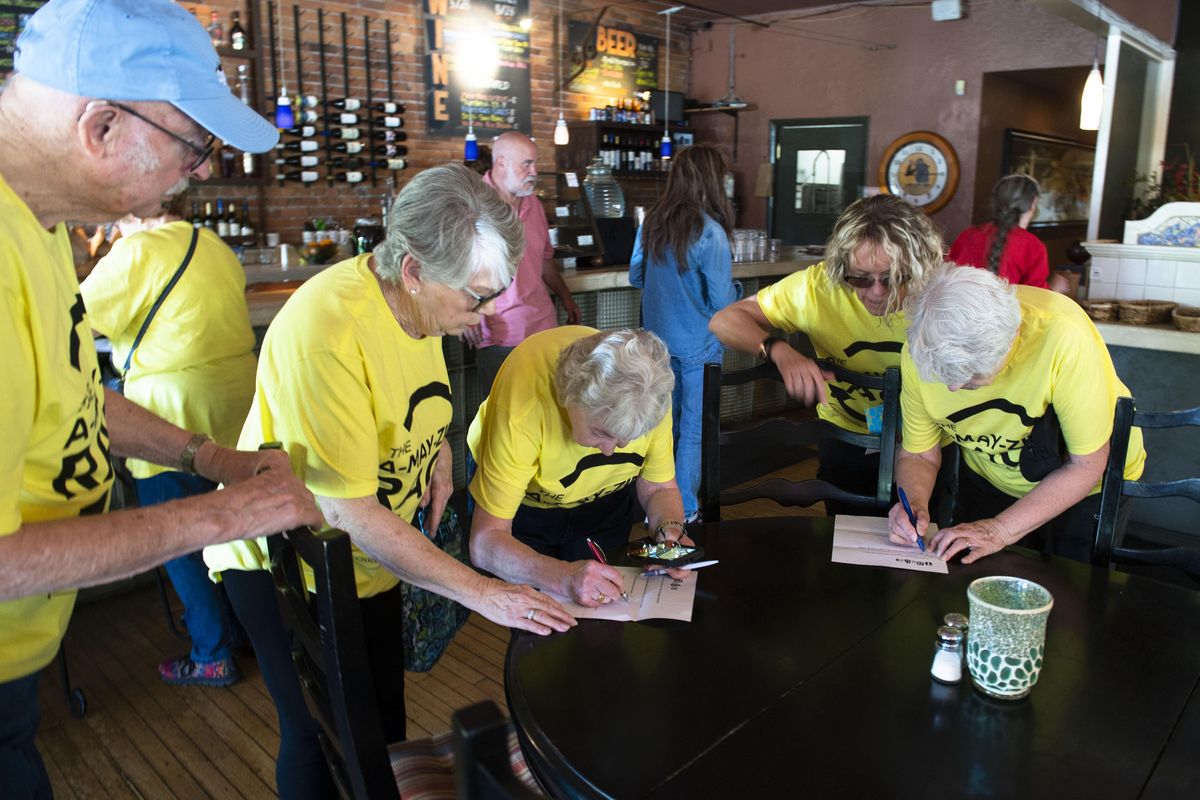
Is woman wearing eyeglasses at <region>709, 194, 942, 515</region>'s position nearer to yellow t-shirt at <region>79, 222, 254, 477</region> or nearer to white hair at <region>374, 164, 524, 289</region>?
white hair at <region>374, 164, 524, 289</region>

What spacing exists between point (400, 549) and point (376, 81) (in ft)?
21.2

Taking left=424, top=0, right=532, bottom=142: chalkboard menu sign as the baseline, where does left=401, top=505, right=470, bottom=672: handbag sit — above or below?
below

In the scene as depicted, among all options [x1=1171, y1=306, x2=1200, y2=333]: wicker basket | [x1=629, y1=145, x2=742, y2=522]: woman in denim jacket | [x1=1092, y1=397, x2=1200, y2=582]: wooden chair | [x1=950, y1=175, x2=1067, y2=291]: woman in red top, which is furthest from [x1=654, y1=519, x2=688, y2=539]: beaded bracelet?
[x1=950, y1=175, x2=1067, y2=291]: woman in red top

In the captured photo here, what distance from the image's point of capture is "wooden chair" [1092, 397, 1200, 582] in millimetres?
2068

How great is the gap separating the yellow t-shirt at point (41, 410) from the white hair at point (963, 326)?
1.57m

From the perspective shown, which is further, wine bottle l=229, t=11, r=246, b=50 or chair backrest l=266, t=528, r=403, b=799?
wine bottle l=229, t=11, r=246, b=50

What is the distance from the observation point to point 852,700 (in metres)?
1.43

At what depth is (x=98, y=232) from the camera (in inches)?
134

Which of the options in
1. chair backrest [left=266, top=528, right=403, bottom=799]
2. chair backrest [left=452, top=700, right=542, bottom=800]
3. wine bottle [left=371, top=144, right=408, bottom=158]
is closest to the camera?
chair backrest [left=452, top=700, right=542, bottom=800]

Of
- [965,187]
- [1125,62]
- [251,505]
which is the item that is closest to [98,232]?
[251,505]

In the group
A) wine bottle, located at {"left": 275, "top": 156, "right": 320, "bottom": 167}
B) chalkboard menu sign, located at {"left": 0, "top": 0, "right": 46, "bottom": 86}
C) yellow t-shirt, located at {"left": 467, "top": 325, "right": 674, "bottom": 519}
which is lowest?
yellow t-shirt, located at {"left": 467, "top": 325, "right": 674, "bottom": 519}

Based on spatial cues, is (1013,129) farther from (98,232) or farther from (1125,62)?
(98,232)

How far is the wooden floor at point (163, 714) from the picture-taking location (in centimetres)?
258

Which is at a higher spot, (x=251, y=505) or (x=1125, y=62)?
(x=1125, y=62)
